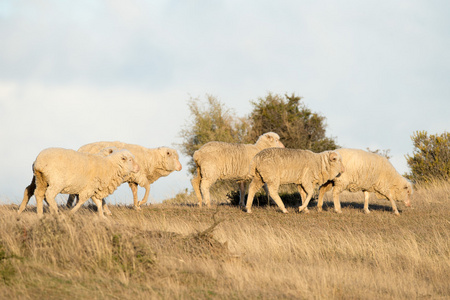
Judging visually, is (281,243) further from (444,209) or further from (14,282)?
(444,209)

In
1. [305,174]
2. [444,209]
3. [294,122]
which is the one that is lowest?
[444,209]

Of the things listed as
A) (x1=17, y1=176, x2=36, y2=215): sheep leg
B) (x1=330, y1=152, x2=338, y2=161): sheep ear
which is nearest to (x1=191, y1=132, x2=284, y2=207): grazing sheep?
(x1=330, y1=152, x2=338, y2=161): sheep ear

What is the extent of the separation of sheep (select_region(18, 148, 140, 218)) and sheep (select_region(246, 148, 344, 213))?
368 cm

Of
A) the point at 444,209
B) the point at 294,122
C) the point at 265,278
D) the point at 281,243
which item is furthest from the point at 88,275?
Result: the point at 294,122

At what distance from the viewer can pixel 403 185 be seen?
57.8 ft

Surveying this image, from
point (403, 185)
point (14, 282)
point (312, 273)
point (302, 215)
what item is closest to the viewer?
point (14, 282)

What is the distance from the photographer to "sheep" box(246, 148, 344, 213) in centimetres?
1489

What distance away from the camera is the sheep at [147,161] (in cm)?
1585

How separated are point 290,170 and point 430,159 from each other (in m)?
16.8

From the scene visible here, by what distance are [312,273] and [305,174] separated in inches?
284

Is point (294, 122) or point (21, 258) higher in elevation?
point (294, 122)

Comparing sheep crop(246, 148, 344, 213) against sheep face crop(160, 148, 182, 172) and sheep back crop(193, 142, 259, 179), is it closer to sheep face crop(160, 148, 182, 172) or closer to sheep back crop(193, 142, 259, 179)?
sheep back crop(193, 142, 259, 179)

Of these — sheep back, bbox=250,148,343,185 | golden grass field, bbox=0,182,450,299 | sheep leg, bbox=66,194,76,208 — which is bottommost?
golden grass field, bbox=0,182,450,299

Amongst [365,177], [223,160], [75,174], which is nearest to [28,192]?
[75,174]
